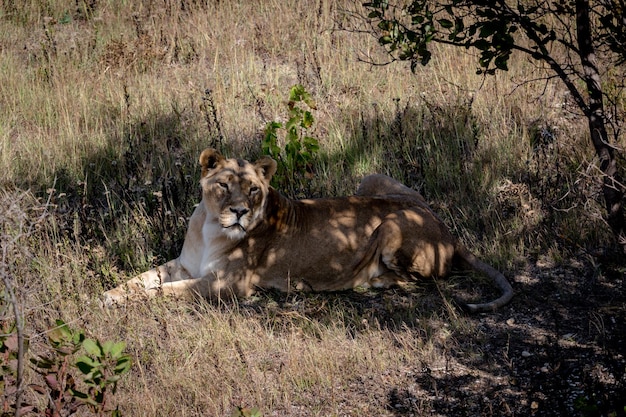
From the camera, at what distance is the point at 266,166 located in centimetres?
691

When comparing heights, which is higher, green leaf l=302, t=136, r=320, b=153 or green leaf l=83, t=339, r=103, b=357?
green leaf l=83, t=339, r=103, b=357

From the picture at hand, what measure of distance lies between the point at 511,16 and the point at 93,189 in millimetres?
4600

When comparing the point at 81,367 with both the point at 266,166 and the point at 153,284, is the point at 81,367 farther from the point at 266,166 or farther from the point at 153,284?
the point at 266,166

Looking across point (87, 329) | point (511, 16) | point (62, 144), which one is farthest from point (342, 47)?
point (87, 329)

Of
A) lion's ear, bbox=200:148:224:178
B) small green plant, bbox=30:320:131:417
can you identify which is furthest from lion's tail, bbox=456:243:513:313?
small green plant, bbox=30:320:131:417

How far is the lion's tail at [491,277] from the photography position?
246 inches

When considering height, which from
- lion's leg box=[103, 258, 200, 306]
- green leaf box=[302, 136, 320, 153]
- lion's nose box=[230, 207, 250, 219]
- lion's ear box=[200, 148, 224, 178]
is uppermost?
lion's ear box=[200, 148, 224, 178]

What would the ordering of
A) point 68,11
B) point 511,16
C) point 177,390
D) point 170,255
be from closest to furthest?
point 177,390 < point 511,16 < point 170,255 < point 68,11

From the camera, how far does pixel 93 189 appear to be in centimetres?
872

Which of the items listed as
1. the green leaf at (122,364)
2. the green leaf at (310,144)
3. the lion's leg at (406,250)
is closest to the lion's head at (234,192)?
the lion's leg at (406,250)

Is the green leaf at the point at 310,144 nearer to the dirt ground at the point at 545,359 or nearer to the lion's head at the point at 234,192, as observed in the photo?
the lion's head at the point at 234,192

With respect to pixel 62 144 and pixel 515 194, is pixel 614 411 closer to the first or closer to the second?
pixel 515 194

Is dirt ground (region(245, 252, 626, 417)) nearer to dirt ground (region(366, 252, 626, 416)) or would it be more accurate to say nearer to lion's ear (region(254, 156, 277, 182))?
dirt ground (region(366, 252, 626, 416))

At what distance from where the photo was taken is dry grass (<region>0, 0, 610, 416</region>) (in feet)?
18.2
